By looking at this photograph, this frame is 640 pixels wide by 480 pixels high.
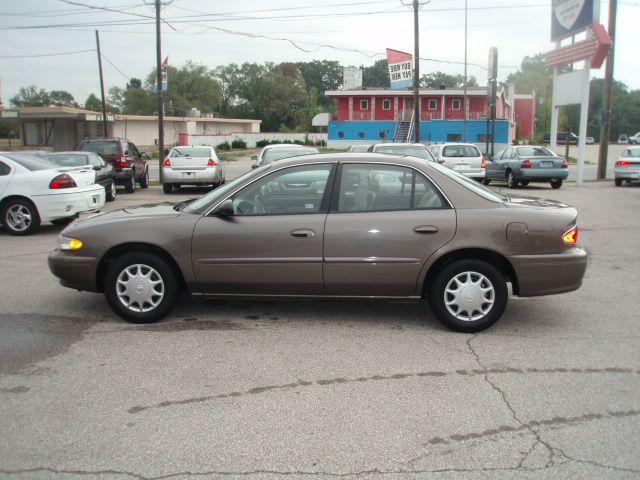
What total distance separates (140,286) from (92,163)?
11385mm

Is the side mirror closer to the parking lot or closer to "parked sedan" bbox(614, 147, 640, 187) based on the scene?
the parking lot

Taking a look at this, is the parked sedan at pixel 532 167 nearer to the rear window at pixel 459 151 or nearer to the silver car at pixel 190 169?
the rear window at pixel 459 151

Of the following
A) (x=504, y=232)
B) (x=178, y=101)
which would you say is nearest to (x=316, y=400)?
(x=504, y=232)

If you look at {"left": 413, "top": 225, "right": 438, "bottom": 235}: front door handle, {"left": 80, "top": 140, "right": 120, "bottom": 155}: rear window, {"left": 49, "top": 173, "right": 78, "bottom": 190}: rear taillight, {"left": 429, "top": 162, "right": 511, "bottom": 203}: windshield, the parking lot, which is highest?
{"left": 80, "top": 140, "right": 120, "bottom": 155}: rear window

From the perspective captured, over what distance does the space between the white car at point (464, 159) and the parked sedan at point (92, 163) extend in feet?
34.8

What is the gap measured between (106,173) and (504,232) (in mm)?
13428

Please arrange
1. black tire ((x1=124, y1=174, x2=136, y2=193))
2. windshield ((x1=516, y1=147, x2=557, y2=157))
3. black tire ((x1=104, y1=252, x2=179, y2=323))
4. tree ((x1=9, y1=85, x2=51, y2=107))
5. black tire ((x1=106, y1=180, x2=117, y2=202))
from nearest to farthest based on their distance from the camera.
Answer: black tire ((x1=104, y1=252, x2=179, y2=323)), black tire ((x1=106, y1=180, x2=117, y2=202)), black tire ((x1=124, y1=174, x2=136, y2=193)), windshield ((x1=516, y1=147, x2=557, y2=157)), tree ((x1=9, y1=85, x2=51, y2=107))

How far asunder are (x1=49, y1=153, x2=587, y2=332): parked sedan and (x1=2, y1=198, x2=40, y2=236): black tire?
19.2ft

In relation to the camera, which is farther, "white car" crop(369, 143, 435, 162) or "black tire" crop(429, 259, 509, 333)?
"white car" crop(369, 143, 435, 162)

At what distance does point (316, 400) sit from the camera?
402 centimetres

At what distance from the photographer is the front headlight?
563 centimetres

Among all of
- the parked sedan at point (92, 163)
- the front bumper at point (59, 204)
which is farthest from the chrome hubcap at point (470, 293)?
the parked sedan at point (92, 163)

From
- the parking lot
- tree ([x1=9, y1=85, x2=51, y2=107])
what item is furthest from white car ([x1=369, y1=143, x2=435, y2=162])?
tree ([x1=9, y1=85, x2=51, y2=107])

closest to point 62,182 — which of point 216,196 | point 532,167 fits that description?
point 216,196
